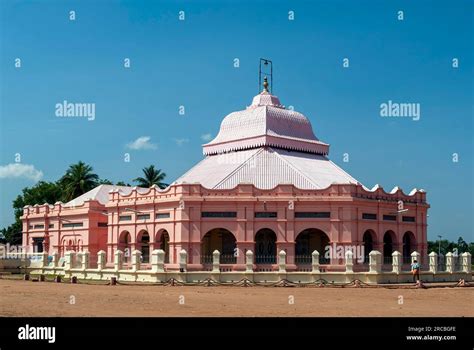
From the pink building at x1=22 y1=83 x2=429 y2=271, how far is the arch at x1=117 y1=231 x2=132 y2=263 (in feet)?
0.36

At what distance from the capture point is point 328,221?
135 ft

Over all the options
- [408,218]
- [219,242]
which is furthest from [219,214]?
[408,218]

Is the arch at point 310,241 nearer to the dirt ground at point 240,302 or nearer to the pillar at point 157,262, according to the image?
the pillar at point 157,262

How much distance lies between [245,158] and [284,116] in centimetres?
578

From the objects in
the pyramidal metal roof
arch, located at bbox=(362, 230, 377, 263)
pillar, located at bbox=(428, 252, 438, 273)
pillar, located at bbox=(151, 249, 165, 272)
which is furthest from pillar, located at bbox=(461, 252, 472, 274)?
pillar, located at bbox=(151, 249, 165, 272)

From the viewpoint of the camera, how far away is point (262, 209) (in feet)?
136

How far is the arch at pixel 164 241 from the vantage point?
146 feet

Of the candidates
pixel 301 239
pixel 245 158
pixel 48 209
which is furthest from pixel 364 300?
pixel 48 209

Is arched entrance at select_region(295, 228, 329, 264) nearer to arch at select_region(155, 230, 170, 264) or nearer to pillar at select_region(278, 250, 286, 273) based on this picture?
pillar at select_region(278, 250, 286, 273)

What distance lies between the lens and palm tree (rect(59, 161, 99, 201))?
A: 241ft

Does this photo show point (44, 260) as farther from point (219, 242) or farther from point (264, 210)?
point (264, 210)

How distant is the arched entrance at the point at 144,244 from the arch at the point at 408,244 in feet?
61.0

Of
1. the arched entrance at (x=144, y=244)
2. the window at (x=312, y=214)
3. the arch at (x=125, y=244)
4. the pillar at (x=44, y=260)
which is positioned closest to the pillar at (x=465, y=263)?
the window at (x=312, y=214)
